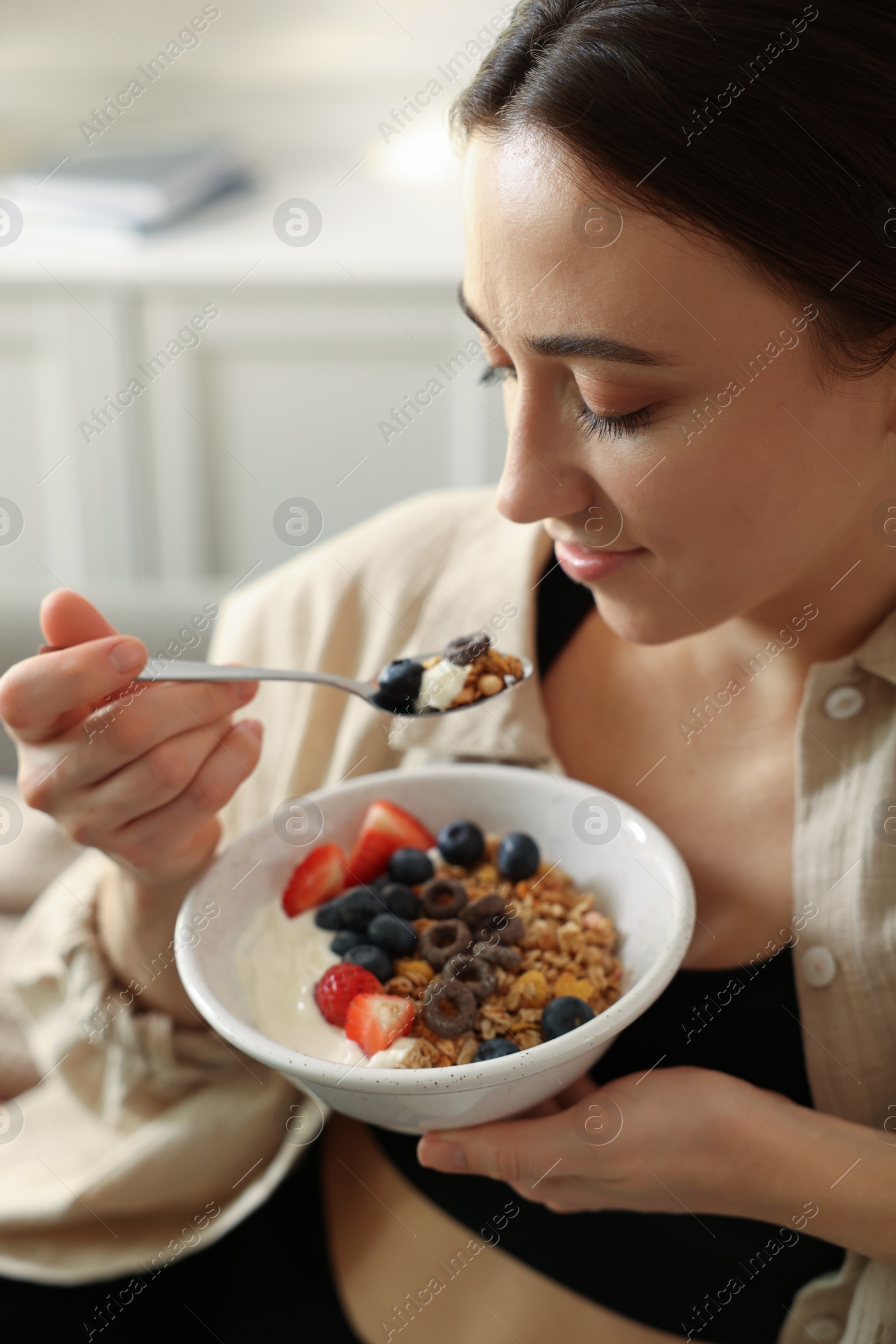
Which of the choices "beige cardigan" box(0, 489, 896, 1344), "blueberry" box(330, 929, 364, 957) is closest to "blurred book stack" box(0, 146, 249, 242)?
"beige cardigan" box(0, 489, 896, 1344)

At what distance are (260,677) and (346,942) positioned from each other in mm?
218

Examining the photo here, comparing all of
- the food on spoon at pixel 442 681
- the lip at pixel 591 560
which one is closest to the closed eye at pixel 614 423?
the lip at pixel 591 560

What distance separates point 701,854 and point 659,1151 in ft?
0.92

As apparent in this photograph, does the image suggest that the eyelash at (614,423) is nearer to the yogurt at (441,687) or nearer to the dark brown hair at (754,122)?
the dark brown hair at (754,122)

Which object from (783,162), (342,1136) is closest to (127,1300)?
(342,1136)

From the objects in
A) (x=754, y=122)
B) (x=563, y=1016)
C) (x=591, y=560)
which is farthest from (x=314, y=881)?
(x=754, y=122)

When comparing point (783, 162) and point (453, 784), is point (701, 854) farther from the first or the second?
point (783, 162)

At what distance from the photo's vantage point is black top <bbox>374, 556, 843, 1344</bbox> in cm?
85

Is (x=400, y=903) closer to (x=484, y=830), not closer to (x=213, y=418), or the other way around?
(x=484, y=830)

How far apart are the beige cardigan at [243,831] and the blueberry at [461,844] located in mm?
110

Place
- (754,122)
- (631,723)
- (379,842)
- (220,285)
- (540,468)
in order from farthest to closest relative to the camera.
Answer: (220,285) → (631,723) → (379,842) → (540,468) → (754,122)

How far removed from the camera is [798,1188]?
2.44 ft

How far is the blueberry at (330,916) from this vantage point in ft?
2.74

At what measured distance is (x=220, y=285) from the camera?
2.42m
